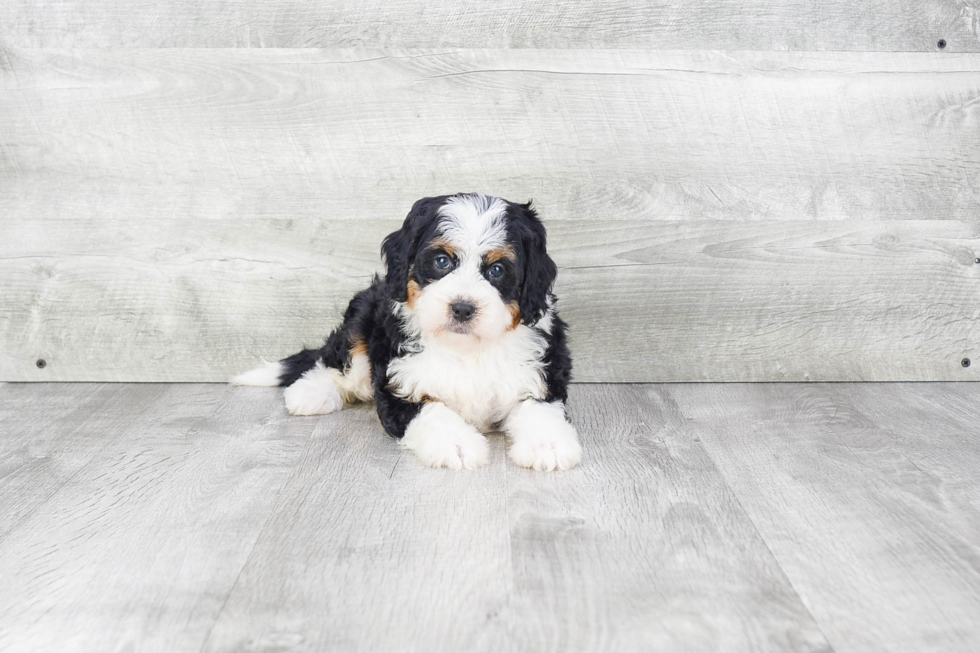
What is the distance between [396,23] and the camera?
2943mm

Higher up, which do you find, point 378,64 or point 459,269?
point 378,64

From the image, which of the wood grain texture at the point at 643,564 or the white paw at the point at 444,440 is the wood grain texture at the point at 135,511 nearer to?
the white paw at the point at 444,440

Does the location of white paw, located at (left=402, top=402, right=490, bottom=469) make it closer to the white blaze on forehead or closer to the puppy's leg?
the puppy's leg

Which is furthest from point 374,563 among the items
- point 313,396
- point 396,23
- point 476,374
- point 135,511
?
point 396,23

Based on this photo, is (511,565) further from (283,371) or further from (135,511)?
(283,371)

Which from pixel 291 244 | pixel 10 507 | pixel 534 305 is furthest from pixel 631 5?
pixel 10 507

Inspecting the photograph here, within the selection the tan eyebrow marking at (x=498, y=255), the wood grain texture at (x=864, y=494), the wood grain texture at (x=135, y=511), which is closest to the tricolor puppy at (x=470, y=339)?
→ the tan eyebrow marking at (x=498, y=255)

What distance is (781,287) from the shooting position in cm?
314

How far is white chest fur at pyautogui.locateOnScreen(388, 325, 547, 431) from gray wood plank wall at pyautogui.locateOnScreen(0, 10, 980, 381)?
0.70 meters

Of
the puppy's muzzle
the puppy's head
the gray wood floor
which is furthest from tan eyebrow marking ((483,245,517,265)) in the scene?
the gray wood floor

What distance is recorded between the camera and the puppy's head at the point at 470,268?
2205 mm

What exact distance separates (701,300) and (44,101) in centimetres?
238

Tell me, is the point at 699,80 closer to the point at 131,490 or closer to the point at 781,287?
the point at 781,287

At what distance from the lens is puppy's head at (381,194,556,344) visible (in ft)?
7.23
